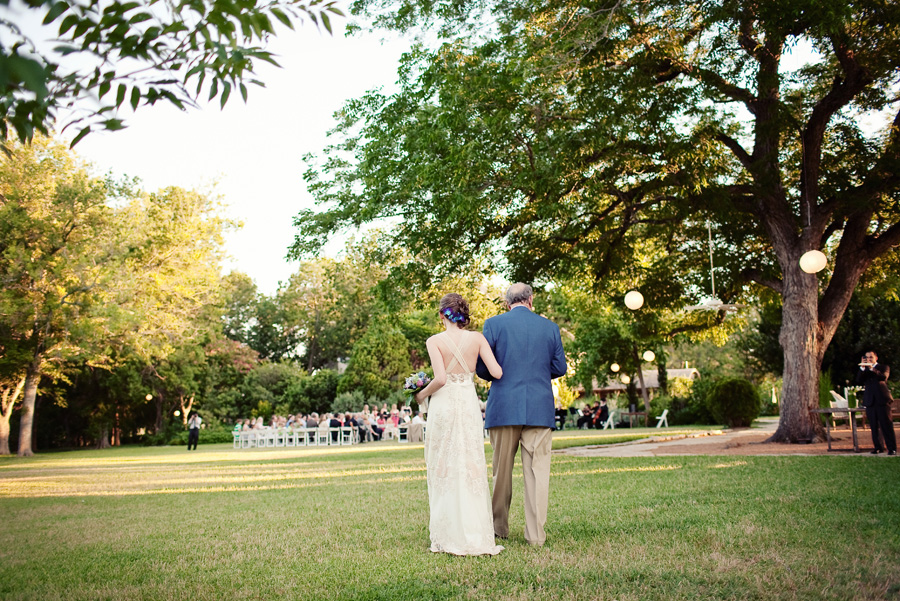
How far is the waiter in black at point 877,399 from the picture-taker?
12.3 meters

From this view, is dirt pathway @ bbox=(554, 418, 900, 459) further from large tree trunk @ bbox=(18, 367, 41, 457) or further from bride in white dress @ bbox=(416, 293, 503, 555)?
large tree trunk @ bbox=(18, 367, 41, 457)

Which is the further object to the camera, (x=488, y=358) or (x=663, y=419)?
(x=663, y=419)

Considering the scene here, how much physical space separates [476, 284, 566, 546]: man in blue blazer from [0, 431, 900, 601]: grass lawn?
0.39 metres

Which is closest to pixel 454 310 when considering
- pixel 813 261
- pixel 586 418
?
pixel 813 261

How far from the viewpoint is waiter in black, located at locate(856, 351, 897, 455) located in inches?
484

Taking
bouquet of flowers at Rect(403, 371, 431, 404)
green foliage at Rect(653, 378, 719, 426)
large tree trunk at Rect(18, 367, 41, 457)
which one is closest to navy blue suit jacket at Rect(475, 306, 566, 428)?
bouquet of flowers at Rect(403, 371, 431, 404)

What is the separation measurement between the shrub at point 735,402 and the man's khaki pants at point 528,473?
73.5 ft

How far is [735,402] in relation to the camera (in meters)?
26.0

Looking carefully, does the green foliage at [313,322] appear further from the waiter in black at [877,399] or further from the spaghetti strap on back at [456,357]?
the spaghetti strap on back at [456,357]

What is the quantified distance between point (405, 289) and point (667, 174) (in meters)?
7.00

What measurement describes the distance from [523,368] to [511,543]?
4.59 ft

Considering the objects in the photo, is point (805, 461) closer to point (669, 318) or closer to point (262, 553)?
point (262, 553)

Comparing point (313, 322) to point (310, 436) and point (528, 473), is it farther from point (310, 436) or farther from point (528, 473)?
point (528, 473)

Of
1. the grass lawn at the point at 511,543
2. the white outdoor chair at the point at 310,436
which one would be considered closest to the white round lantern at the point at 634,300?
the grass lawn at the point at 511,543
